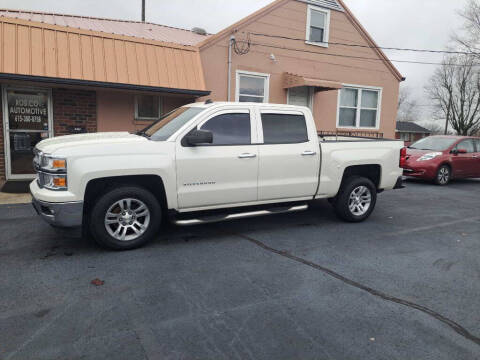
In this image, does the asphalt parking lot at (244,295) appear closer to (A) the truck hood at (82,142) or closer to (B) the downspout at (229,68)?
(A) the truck hood at (82,142)

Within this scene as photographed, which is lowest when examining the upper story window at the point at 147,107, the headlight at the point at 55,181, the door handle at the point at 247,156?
the headlight at the point at 55,181

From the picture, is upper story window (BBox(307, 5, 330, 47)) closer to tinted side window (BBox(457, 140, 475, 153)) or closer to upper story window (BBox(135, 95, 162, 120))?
tinted side window (BBox(457, 140, 475, 153))

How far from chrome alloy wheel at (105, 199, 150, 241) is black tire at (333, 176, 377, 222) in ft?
10.8

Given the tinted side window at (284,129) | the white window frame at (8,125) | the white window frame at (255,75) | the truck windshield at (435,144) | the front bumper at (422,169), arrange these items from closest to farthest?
1. the tinted side window at (284,129)
2. the white window frame at (8,125)
3. the front bumper at (422,169)
4. the truck windshield at (435,144)
5. the white window frame at (255,75)

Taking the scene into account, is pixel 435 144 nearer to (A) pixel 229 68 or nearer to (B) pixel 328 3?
(B) pixel 328 3

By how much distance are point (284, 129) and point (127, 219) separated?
8.79ft

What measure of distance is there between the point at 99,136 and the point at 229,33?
808 cm

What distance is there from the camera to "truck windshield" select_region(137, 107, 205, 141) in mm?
5230

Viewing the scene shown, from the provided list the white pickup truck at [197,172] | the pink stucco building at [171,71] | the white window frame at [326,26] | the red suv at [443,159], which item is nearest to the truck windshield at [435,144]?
the red suv at [443,159]

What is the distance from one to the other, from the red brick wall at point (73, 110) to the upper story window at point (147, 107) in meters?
1.19

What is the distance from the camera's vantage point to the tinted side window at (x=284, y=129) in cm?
570

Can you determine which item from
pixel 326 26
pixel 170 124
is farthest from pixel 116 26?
pixel 170 124

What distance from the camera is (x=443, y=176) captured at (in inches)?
457

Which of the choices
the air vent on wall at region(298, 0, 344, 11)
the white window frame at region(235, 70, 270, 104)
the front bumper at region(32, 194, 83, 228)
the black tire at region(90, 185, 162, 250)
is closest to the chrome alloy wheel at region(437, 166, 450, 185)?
the white window frame at region(235, 70, 270, 104)
